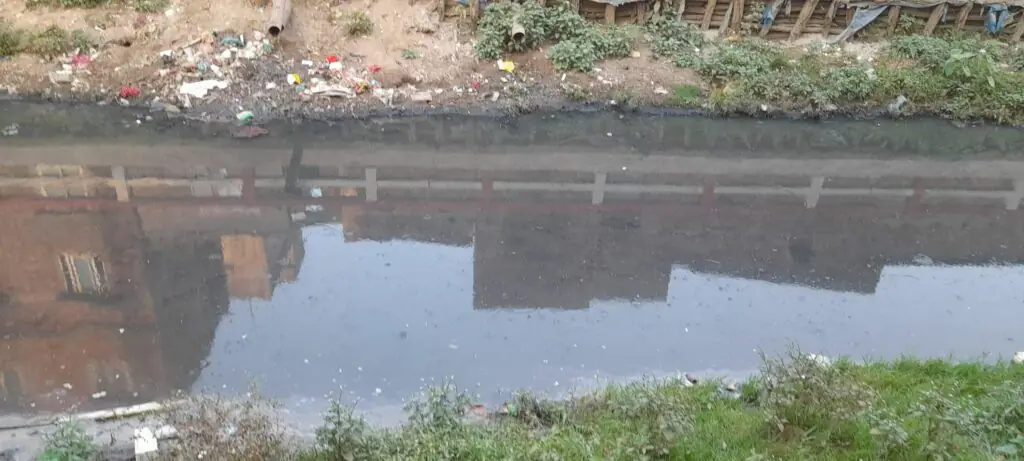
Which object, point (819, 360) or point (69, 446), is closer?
point (69, 446)

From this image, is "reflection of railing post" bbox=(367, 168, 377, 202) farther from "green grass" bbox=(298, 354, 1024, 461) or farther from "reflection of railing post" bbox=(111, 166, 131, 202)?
"green grass" bbox=(298, 354, 1024, 461)

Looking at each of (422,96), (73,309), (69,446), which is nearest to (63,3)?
(422,96)

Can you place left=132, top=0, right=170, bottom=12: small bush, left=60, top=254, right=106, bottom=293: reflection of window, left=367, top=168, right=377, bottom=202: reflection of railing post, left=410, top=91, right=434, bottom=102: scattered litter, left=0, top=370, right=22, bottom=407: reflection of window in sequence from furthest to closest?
1. left=132, top=0, right=170, bottom=12: small bush
2. left=410, top=91, right=434, bottom=102: scattered litter
3. left=367, top=168, right=377, bottom=202: reflection of railing post
4. left=60, top=254, right=106, bottom=293: reflection of window
5. left=0, top=370, right=22, bottom=407: reflection of window

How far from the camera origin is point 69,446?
4.80 m

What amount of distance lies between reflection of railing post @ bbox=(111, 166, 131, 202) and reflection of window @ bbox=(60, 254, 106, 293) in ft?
→ 4.05

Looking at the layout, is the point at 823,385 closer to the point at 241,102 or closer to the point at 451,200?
the point at 451,200

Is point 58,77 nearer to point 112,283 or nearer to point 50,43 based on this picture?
point 50,43

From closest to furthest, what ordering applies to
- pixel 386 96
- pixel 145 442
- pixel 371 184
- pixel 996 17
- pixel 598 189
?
1. pixel 145 442
2. pixel 371 184
3. pixel 598 189
4. pixel 386 96
5. pixel 996 17

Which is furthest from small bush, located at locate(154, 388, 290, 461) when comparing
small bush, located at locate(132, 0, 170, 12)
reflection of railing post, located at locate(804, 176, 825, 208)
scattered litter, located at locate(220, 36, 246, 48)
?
small bush, located at locate(132, 0, 170, 12)

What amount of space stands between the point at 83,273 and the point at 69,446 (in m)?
3.21

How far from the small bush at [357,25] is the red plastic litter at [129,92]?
3063 mm

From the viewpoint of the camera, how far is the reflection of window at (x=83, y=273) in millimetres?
7309

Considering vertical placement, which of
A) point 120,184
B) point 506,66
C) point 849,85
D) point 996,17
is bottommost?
point 120,184

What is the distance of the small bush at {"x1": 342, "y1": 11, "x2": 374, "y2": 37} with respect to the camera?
1141cm
